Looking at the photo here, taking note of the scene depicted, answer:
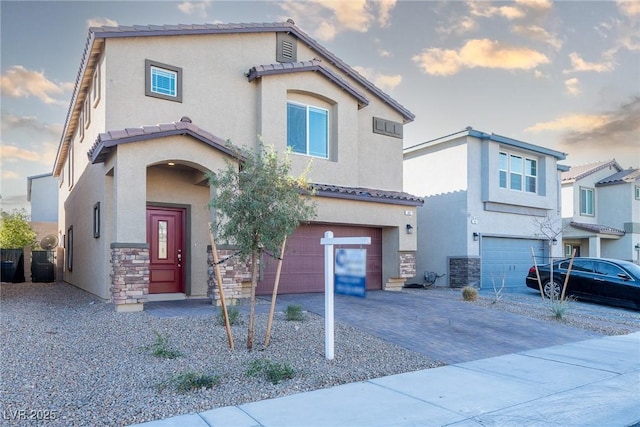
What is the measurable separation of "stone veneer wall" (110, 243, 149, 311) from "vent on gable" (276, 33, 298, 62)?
7.58m

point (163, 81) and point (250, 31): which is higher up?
point (250, 31)

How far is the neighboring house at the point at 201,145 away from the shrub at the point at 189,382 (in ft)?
15.1

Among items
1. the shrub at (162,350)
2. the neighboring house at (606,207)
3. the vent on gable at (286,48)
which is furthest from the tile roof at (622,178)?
the shrub at (162,350)

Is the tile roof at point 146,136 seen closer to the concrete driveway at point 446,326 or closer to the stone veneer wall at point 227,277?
the stone veneer wall at point 227,277

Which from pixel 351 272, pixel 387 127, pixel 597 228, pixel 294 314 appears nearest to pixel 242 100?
pixel 387 127

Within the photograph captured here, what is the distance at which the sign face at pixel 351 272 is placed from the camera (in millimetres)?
7051

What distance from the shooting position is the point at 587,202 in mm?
27547

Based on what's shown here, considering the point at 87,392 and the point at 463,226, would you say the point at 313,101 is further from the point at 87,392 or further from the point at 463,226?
the point at 87,392

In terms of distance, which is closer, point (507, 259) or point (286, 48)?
point (286, 48)

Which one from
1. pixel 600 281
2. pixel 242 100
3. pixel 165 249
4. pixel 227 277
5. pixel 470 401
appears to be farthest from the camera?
pixel 600 281

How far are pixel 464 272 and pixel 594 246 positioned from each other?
1111 cm

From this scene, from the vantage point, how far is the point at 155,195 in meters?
12.2

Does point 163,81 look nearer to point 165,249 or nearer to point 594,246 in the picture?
point 165,249

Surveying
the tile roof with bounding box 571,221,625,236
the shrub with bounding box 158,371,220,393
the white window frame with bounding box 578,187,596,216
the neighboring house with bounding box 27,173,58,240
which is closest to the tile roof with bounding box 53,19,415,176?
the shrub with bounding box 158,371,220,393
